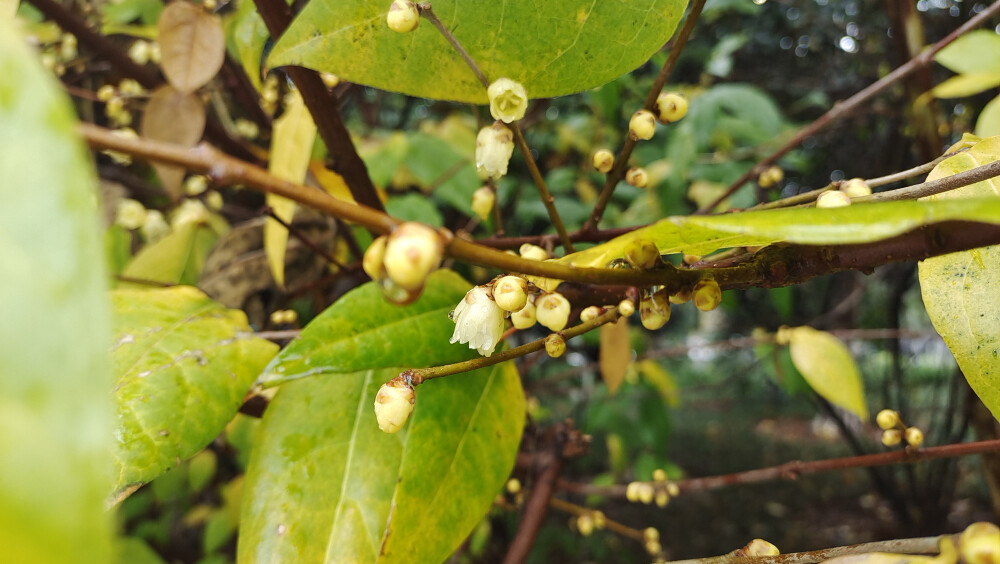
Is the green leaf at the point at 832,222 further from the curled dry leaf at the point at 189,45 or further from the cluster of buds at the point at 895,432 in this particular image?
the curled dry leaf at the point at 189,45

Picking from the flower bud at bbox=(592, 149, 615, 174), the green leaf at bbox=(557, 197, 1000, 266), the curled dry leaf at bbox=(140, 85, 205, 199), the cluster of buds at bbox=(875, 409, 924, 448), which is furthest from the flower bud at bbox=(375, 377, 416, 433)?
the curled dry leaf at bbox=(140, 85, 205, 199)

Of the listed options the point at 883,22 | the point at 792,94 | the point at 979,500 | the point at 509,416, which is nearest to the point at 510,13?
the point at 509,416

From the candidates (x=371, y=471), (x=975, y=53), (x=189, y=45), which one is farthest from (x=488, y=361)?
(x=975, y=53)

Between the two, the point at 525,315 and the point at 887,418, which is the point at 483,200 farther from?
the point at 887,418

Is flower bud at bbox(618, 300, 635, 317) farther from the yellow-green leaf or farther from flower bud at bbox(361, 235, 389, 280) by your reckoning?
the yellow-green leaf

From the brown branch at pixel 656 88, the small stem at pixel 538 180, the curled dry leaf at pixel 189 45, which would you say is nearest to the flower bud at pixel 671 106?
the brown branch at pixel 656 88

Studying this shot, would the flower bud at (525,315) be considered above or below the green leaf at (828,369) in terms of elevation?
below
